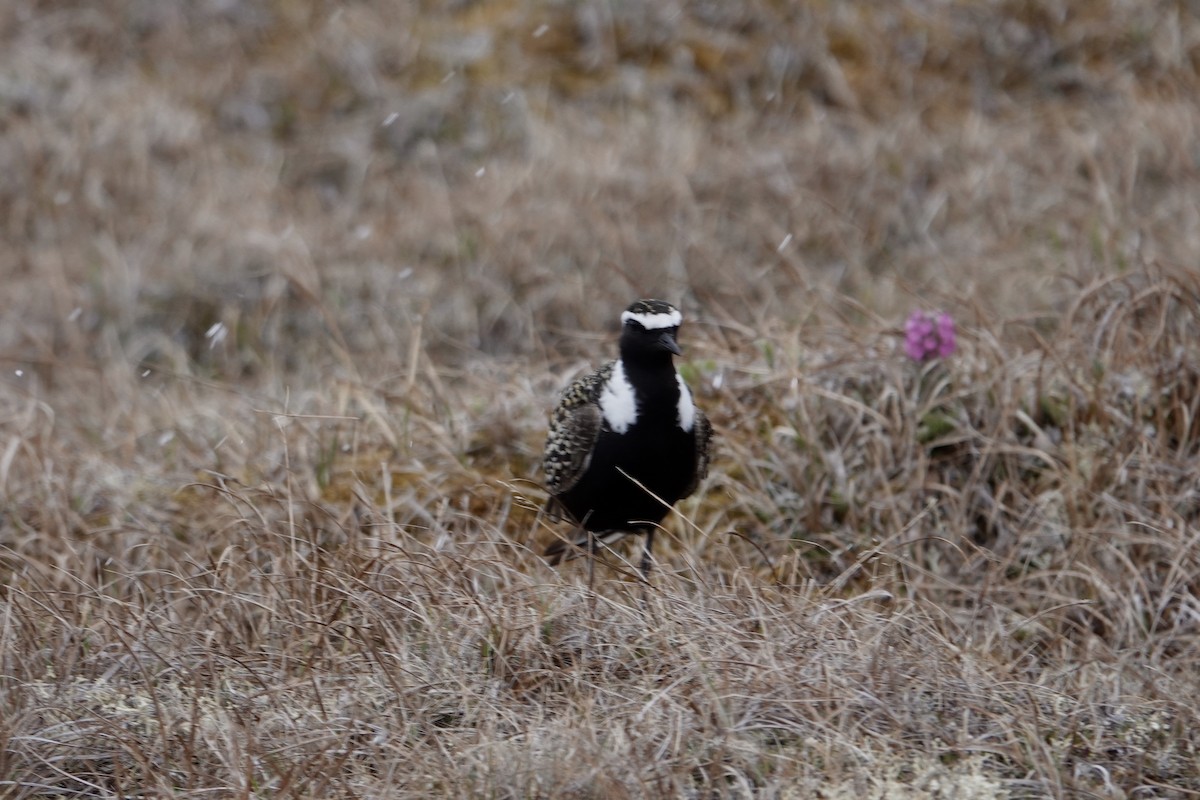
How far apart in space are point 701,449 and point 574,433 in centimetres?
41

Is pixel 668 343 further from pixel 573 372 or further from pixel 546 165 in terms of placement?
pixel 546 165

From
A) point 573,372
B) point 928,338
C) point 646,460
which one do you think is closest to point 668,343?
point 646,460

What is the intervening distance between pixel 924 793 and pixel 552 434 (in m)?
1.87

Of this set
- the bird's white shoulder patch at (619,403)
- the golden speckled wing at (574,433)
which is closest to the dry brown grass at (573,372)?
the golden speckled wing at (574,433)

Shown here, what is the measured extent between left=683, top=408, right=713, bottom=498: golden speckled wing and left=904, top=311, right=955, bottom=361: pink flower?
44.8 inches

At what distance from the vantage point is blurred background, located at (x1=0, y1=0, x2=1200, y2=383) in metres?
7.30

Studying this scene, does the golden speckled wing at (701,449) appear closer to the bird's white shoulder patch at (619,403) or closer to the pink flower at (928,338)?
the bird's white shoulder patch at (619,403)

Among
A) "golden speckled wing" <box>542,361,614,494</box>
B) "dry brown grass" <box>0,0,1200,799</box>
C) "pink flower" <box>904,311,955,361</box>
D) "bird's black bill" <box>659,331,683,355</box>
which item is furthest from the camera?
"pink flower" <box>904,311,955,361</box>

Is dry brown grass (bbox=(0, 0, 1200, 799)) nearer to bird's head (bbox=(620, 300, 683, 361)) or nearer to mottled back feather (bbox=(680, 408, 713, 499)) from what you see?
mottled back feather (bbox=(680, 408, 713, 499))

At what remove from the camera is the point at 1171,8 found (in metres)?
9.05

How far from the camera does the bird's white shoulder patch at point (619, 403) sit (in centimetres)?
423

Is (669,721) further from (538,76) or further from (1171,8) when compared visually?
(1171,8)

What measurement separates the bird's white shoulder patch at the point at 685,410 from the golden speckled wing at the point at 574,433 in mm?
254

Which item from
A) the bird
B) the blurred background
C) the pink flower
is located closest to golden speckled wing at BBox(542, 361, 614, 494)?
the bird
